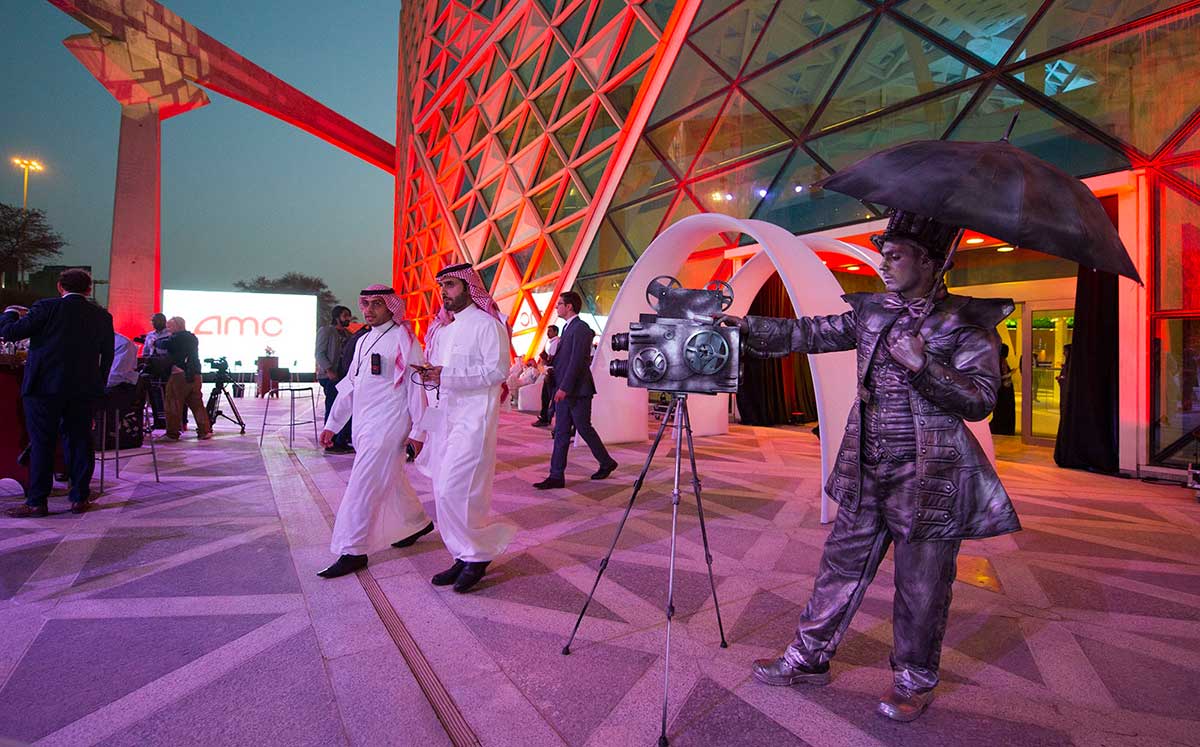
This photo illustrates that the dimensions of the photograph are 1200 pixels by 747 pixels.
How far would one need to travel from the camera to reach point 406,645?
2.68 m

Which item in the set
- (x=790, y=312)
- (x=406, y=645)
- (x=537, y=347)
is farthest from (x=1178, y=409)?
(x=537, y=347)

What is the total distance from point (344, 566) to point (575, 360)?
3291mm

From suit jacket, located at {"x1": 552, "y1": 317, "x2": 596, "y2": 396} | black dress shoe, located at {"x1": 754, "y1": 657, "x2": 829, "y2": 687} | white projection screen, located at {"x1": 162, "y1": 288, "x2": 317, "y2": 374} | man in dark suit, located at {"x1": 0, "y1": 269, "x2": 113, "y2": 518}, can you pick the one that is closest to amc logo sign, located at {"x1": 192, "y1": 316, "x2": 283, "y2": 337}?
white projection screen, located at {"x1": 162, "y1": 288, "x2": 317, "y2": 374}

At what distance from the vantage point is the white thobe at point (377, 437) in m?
3.65

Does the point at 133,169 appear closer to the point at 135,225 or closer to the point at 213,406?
the point at 135,225

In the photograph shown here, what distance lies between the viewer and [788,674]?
2.38 metres

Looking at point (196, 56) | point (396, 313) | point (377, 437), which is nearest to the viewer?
point (377, 437)

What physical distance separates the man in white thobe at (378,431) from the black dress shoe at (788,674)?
97.4 inches

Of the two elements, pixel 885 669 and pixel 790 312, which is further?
pixel 790 312

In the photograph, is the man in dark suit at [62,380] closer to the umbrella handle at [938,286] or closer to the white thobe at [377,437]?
the white thobe at [377,437]

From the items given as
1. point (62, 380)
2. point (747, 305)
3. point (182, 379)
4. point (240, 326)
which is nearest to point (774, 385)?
point (747, 305)

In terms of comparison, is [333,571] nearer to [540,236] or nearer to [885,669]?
[885,669]

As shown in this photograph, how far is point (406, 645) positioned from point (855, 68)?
10833 mm

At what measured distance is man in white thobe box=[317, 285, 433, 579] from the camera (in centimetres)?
365
